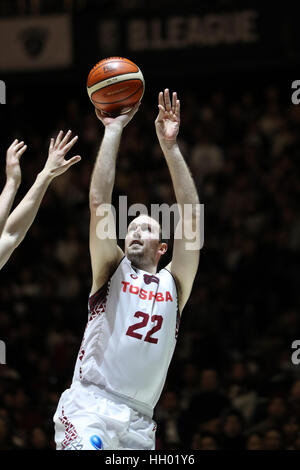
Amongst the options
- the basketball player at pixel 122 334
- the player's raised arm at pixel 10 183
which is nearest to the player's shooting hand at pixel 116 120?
the basketball player at pixel 122 334

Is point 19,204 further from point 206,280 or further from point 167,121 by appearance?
point 206,280

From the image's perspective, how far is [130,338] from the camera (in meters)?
5.51

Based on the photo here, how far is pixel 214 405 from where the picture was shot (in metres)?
9.40

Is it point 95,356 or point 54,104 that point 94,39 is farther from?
point 95,356

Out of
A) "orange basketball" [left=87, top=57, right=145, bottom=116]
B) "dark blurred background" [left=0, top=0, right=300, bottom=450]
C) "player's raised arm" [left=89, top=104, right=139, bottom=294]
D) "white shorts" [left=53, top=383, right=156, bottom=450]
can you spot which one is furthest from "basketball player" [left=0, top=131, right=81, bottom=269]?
"dark blurred background" [left=0, top=0, right=300, bottom=450]

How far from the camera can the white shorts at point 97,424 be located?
5211 millimetres

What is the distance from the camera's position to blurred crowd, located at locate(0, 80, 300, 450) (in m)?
9.42

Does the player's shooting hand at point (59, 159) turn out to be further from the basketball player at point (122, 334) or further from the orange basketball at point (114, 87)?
the orange basketball at point (114, 87)

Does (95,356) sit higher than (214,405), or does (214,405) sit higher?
(95,356)

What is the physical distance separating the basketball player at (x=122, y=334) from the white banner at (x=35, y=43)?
25.1 ft

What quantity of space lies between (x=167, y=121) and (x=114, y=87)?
0.50m
